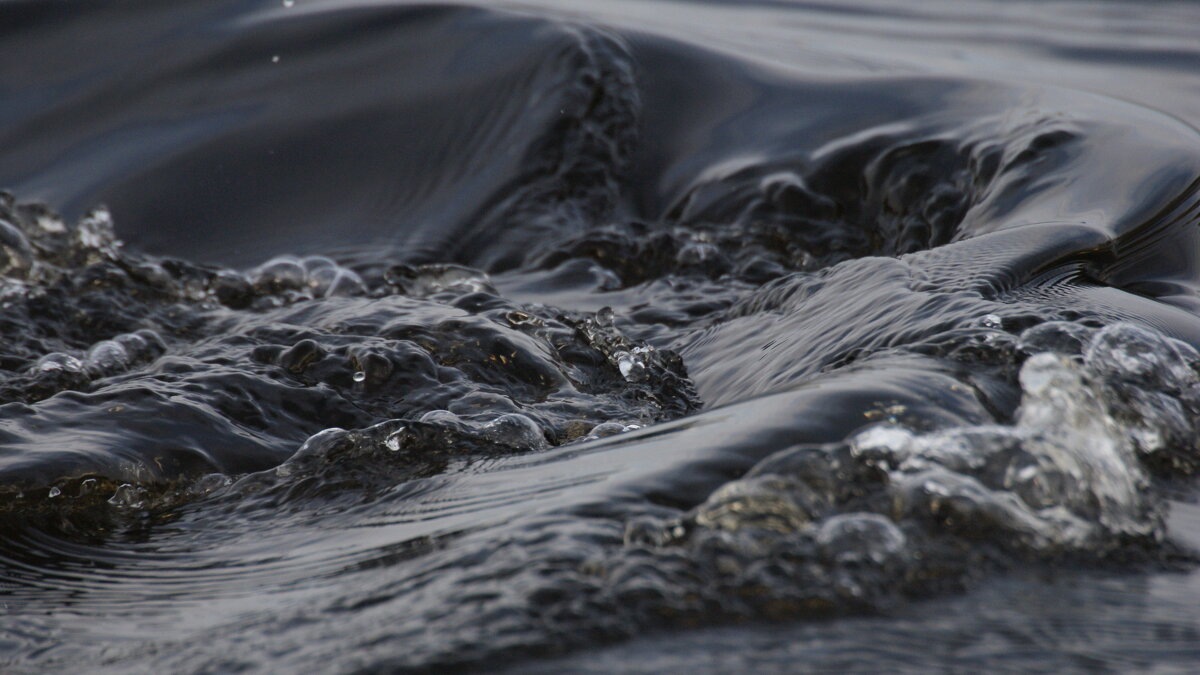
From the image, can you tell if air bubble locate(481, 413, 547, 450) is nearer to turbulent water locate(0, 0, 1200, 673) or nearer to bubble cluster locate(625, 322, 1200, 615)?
turbulent water locate(0, 0, 1200, 673)

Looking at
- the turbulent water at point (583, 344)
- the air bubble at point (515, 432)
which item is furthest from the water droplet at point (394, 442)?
the air bubble at point (515, 432)

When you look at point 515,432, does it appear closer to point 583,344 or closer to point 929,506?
point 583,344

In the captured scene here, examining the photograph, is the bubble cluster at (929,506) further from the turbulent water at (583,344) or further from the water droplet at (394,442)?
the water droplet at (394,442)

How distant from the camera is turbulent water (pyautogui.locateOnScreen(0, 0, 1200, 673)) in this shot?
1.23 m

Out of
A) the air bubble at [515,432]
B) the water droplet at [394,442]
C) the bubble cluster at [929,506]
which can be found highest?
the water droplet at [394,442]

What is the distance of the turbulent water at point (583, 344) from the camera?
1.23 m

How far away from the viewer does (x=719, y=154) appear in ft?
12.8

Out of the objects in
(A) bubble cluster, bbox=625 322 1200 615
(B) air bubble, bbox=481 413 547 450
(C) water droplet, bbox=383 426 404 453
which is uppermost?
(C) water droplet, bbox=383 426 404 453

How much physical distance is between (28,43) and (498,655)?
4196 mm

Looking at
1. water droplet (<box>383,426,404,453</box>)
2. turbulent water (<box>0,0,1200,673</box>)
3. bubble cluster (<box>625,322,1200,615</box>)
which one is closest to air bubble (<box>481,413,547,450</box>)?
turbulent water (<box>0,0,1200,673</box>)

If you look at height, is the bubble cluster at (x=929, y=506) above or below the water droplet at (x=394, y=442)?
below

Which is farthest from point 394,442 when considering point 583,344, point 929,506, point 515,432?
point 929,506

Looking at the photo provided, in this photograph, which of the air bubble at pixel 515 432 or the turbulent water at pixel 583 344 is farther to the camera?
the air bubble at pixel 515 432

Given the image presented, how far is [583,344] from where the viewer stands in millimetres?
2607
